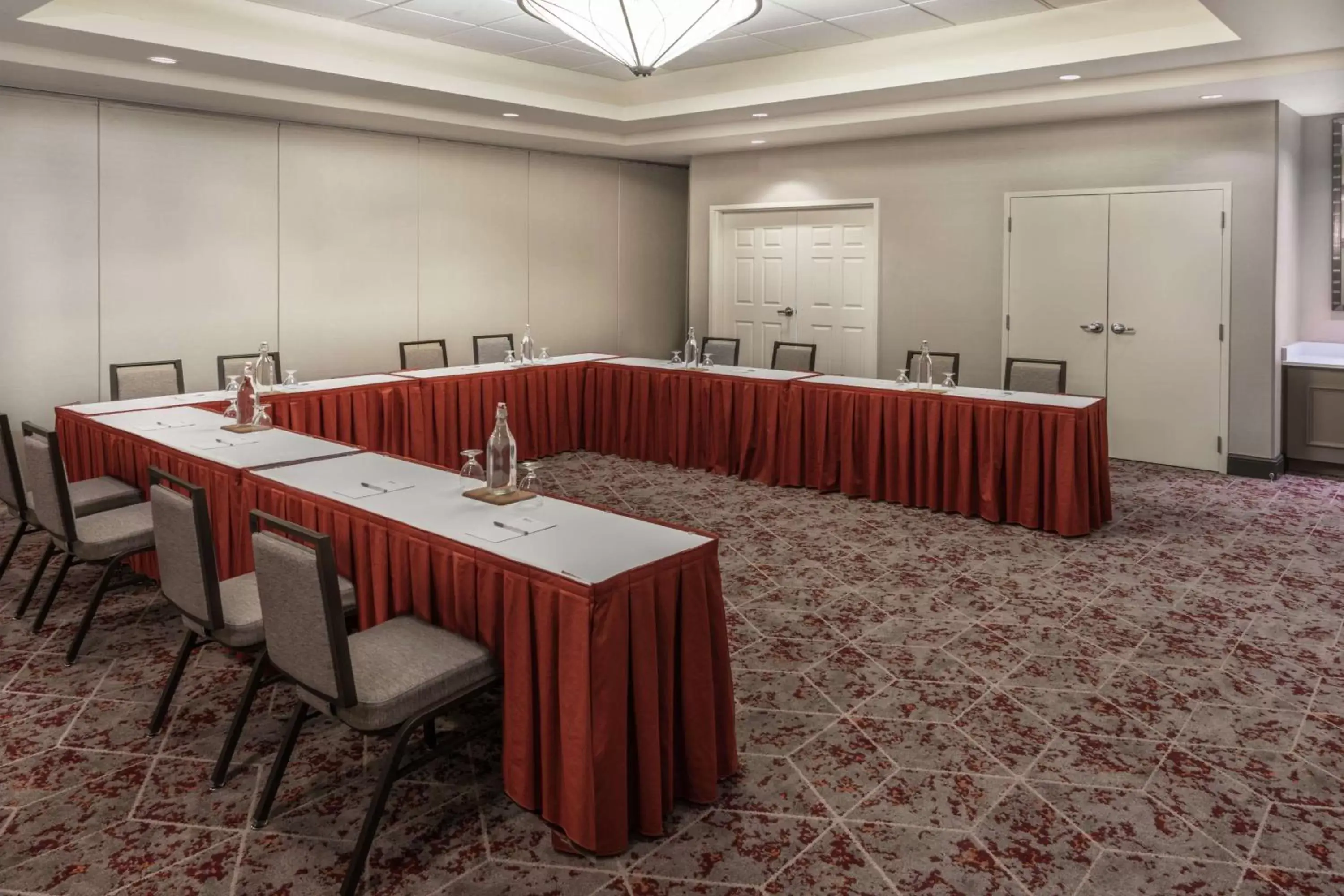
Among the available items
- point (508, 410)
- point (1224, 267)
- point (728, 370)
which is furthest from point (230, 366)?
point (1224, 267)

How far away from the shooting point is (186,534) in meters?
2.81

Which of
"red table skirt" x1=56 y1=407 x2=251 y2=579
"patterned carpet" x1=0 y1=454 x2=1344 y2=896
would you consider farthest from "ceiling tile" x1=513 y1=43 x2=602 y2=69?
"patterned carpet" x1=0 y1=454 x2=1344 y2=896

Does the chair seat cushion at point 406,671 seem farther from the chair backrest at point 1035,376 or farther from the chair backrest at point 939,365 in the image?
the chair backrest at point 1035,376

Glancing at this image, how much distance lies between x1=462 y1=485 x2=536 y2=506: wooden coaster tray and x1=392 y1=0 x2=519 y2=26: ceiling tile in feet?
12.6

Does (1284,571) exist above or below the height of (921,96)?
below

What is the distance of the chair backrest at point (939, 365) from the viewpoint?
6824mm

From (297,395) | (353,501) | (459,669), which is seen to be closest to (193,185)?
(297,395)

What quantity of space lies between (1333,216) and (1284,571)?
13.8ft

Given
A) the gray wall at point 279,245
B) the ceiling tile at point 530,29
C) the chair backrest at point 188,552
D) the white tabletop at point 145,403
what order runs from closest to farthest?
1. the chair backrest at point 188,552
2. the white tabletop at point 145,403
3. the ceiling tile at point 530,29
4. the gray wall at point 279,245

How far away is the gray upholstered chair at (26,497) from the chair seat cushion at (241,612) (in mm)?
1202

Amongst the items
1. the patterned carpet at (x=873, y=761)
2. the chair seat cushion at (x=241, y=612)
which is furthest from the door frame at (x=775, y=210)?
the chair seat cushion at (x=241, y=612)

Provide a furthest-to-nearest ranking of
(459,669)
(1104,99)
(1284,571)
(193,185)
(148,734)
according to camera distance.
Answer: (193,185)
(1104,99)
(1284,571)
(148,734)
(459,669)

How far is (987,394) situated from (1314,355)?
3.57 m

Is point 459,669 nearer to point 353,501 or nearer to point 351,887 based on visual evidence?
point 351,887
